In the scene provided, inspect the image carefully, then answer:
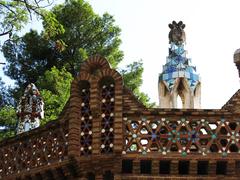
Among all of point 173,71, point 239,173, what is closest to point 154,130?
point 239,173

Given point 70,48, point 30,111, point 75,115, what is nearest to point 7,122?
point 70,48

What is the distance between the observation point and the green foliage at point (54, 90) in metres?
18.4

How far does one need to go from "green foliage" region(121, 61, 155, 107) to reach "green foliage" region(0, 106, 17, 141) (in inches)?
179

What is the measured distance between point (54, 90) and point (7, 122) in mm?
2094

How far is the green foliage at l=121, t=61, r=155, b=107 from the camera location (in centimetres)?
2117

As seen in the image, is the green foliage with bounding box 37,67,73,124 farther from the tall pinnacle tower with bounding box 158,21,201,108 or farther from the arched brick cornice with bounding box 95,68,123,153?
the arched brick cornice with bounding box 95,68,123,153

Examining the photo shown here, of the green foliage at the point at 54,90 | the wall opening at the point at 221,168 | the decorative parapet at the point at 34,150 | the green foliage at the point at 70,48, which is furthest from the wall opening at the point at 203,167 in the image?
the green foliage at the point at 70,48

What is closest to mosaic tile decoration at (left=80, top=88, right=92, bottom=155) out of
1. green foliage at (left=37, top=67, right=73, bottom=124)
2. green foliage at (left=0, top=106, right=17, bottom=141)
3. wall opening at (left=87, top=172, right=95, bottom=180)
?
wall opening at (left=87, top=172, right=95, bottom=180)

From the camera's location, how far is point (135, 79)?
21641 millimetres

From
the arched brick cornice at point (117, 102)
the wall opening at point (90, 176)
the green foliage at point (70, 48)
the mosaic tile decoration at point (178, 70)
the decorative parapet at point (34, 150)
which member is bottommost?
the wall opening at point (90, 176)

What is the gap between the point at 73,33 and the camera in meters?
22.4

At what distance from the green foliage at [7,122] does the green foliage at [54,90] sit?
1266 mm

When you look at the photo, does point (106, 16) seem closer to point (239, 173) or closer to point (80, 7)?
point (80, 7)

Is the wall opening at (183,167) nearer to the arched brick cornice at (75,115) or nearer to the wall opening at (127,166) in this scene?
the wall opening at (127,166)
